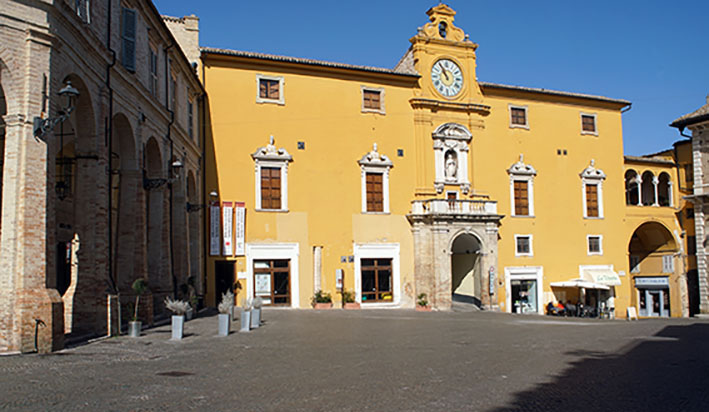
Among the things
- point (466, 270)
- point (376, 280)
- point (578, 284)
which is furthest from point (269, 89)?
point (578, 284)

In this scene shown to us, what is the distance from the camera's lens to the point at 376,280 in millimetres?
33656

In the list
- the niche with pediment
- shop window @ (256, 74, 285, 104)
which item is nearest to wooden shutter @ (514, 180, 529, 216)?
the niche with pediment

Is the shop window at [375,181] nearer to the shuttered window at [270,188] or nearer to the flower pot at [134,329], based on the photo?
the shuttered window at [270,188]

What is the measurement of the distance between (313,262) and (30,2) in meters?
20.5

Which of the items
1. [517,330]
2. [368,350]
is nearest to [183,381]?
[368,350]

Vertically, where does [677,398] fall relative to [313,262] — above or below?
below

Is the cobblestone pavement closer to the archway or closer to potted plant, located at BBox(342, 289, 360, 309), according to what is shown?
the archway

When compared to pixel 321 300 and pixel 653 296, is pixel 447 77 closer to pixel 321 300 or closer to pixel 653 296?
pixel 321 300

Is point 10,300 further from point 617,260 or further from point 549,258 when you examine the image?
point 617,260

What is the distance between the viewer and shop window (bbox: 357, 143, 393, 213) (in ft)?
112

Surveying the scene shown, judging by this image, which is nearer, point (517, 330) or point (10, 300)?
point (10, 300)

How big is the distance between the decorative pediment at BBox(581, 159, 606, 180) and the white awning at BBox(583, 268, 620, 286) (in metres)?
5.52

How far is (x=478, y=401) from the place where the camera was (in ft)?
32.1

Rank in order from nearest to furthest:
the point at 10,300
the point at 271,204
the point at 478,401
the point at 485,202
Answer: the point at 478,401, the point at 10,300, the point at 271,204, the point at 485,202
